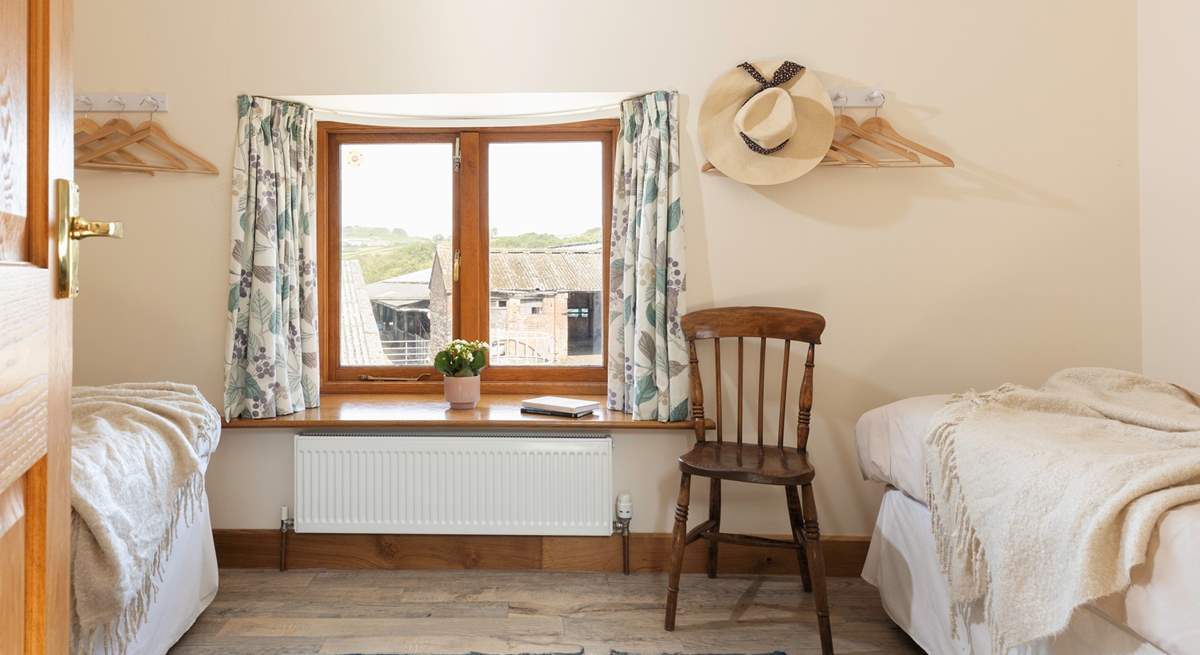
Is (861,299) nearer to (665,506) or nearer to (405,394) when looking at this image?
(665,506)

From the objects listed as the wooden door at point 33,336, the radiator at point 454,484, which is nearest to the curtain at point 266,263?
the radiator at point 454,484

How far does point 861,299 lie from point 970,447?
989 mm

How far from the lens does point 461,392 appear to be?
268 centimetres

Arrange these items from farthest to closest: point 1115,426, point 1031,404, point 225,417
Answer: point 225,417 < point 1031,404 < point 1115,426

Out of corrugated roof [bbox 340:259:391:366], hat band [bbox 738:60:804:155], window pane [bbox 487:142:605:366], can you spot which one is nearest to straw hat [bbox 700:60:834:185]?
hat band [bbox 738:60:804:155]

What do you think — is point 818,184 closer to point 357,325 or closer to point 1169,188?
point 1169,188

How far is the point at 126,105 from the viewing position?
2580 millimetres

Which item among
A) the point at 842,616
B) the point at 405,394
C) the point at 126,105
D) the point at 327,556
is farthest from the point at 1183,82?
the point at 126,105

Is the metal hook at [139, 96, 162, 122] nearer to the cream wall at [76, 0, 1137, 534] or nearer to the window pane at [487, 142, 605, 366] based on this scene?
the cream wall at [76, 0, 1137, 534]

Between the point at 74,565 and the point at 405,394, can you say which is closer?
the point at 74,565

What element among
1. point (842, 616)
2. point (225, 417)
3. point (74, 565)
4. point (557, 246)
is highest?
point (557, 246)

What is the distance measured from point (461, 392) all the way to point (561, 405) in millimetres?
396

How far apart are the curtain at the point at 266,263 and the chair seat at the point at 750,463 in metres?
1.54

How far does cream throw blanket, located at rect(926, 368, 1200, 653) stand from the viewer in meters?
1.21
